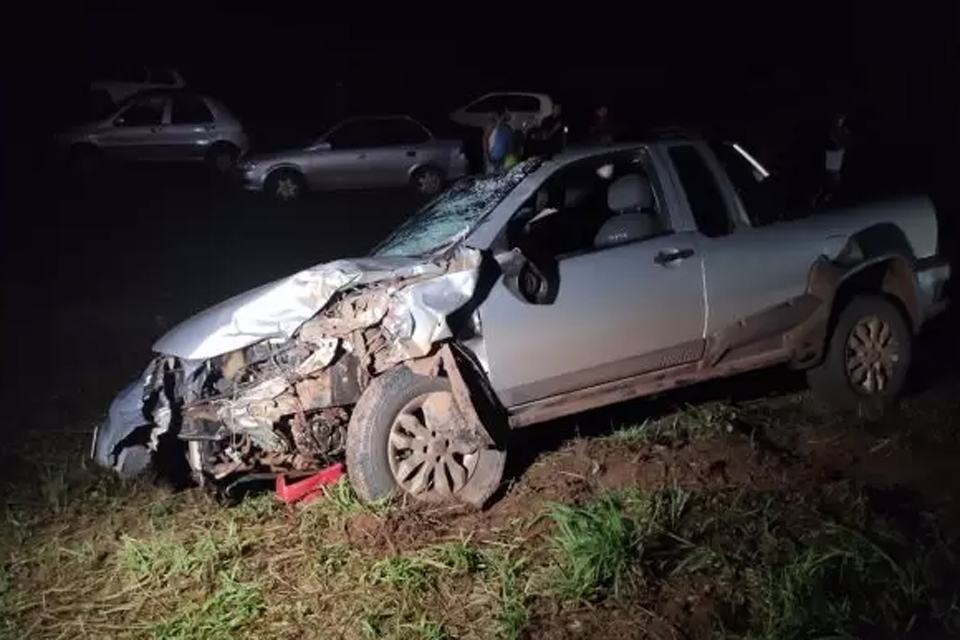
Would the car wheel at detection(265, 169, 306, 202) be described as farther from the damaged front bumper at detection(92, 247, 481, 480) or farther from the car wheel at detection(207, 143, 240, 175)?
the damaged front bumper at detection(92, 247, 481, 480)

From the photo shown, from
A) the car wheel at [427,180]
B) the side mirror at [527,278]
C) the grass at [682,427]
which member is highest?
the side mirror at [527,278]

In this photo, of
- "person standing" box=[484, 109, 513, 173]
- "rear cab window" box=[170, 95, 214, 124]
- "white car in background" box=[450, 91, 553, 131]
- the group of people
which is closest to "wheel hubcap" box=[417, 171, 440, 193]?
"white car in background" box=[450, 91, 553, 131]

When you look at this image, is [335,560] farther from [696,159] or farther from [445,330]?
[696,159]

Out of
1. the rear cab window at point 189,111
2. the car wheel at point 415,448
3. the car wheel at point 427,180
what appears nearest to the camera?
the car wheel at point 415,448

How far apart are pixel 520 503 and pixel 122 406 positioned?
6.65 ft

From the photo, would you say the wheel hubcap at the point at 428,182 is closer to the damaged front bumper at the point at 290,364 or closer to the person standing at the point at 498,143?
the person standing at the point at 498,143

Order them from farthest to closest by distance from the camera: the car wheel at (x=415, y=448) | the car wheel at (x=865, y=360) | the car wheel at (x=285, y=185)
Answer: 1. the car wheel at (x=285, y=185)
2. the car wheel at (x=865, y=360)
3. the car wheel at (x=415, y=448)

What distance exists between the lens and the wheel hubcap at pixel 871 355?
6.30m

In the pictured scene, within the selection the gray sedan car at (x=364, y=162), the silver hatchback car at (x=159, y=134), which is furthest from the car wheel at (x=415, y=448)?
the silver hatchback car at (x=159, y=134)

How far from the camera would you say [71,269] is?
493 inches

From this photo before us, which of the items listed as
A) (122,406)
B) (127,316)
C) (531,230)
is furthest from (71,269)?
(531,230)

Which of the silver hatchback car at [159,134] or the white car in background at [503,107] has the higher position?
the white car in background at [503,107]

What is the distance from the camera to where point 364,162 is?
16.4m

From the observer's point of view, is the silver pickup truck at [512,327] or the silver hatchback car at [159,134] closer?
the silver pickup truck at [512,327]
